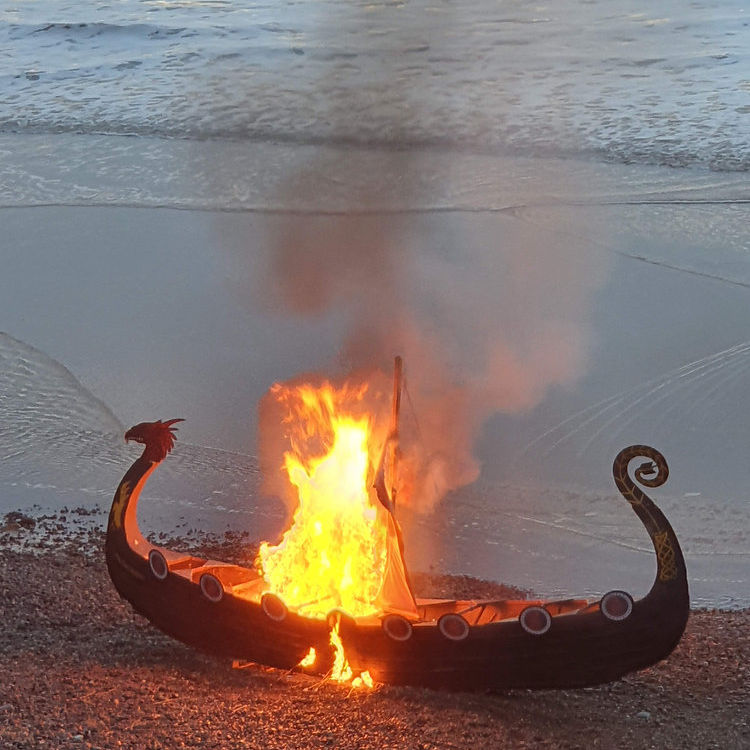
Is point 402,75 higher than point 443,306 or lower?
higher

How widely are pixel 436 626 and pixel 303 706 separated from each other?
1.13 m

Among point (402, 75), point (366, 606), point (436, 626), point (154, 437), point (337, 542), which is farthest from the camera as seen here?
point (402, 75)

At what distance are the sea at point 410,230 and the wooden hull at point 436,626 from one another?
2.95 meters

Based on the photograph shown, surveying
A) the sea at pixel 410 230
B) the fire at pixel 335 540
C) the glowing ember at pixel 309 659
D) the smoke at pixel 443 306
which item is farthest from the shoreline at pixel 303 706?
the smoke at pixel 443 306

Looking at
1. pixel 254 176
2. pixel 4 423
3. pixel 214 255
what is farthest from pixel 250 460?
pixel 254 176

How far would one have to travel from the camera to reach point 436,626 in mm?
8727

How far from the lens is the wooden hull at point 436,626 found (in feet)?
28.0

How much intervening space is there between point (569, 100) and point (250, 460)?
57.8 feet

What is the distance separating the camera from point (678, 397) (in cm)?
1493

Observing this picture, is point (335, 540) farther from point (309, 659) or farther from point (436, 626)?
point (436, 626)

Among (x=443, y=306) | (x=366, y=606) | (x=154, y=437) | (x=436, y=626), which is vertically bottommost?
(x=443, y=306)

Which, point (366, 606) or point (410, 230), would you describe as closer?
point (366, 606)

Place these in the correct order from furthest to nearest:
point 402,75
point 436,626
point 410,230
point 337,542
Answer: point 402,75 < point 410,230 < point 337,542 < point 436,626

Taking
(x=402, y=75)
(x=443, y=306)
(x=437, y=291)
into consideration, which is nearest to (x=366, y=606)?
(x=443, y=306)
